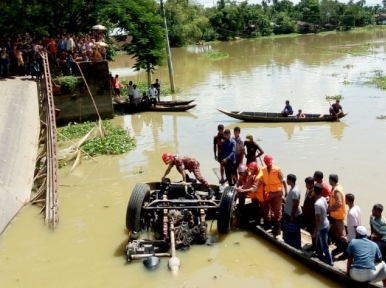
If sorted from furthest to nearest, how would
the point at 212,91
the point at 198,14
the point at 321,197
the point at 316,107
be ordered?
the point at 198,14 < the point at 212,91 < the point at 316,107 < the point at 321,197

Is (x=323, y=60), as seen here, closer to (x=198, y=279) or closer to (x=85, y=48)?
(x=85, y=48)

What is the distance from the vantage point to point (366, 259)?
6.45 m

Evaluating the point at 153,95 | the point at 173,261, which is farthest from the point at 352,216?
the point at 153,95

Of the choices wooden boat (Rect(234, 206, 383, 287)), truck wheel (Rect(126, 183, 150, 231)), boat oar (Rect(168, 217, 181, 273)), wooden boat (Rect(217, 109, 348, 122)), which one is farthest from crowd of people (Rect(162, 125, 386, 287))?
wooden boat (Rect(217, 109, 348, 122))

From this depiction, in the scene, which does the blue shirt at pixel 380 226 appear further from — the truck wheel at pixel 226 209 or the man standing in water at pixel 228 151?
the man standing in water at pixel 228 151

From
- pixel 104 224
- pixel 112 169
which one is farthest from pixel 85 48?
pixel 104 224

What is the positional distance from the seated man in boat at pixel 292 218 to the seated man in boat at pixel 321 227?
49cm

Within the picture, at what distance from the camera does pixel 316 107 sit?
23.2 m

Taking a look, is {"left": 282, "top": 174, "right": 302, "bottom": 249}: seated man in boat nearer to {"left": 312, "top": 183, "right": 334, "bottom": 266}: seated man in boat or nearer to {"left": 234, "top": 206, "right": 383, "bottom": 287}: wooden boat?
{"left": 234, "top": 206, "right": 383, "bottom": 287}: wooden boat

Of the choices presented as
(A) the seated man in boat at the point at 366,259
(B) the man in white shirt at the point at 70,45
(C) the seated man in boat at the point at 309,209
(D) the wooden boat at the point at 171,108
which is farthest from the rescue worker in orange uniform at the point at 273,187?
(B) the man in white shirt at the point at 70,45

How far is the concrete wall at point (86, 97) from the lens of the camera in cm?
2039

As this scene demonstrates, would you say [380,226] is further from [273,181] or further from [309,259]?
[273,181]

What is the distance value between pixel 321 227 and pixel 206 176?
6.29 meters

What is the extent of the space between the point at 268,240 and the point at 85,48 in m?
15.3
